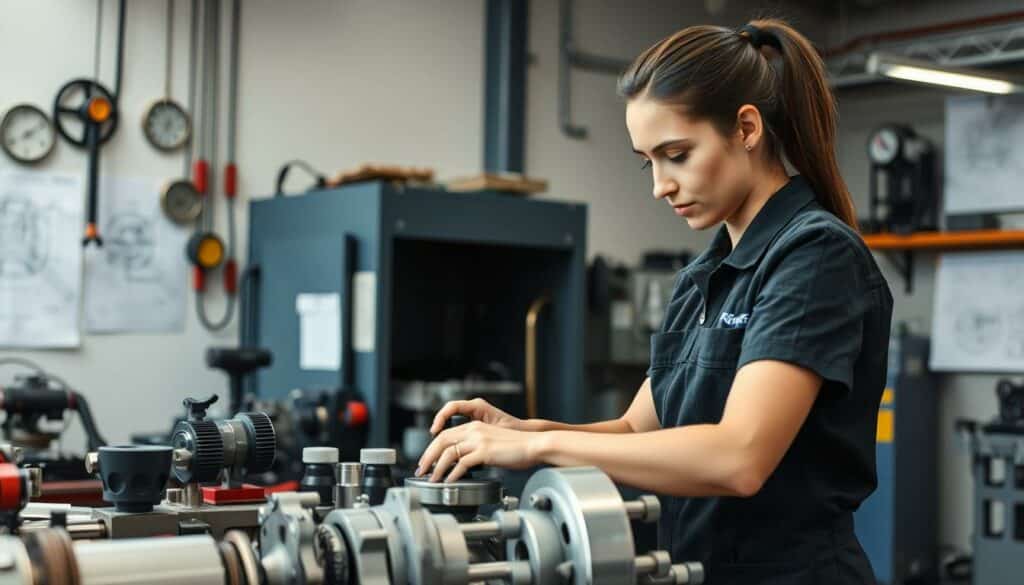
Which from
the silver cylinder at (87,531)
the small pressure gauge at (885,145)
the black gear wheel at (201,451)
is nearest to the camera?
the silver cylinder at (87,531)

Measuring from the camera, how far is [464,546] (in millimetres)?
948

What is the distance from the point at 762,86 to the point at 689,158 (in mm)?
118

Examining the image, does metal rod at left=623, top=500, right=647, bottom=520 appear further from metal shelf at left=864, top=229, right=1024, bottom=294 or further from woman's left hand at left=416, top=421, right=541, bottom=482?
metal shelf at left=864, top=229, right=1024, bottom=294

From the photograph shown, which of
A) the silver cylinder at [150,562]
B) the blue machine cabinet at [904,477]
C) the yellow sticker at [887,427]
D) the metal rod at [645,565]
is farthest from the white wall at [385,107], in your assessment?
the metal rod at [645,565]

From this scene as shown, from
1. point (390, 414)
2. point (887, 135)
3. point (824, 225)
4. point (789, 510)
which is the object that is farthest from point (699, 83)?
point (887, 135)

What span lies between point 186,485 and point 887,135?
452 centimetres

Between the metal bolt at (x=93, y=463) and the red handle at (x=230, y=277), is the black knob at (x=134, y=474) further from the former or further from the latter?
the red handle at (x=230, y=277)

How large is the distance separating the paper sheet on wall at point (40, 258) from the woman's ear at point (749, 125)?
258 centimetres

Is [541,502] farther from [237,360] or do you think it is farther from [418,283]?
[418,283]

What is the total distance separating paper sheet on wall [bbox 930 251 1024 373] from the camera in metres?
5.06

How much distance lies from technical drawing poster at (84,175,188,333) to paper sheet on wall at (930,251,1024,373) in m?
3.28

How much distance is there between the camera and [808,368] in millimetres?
1173

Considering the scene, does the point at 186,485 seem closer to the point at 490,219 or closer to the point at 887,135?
the point at 490,219

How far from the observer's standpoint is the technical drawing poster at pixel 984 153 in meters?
5.07
